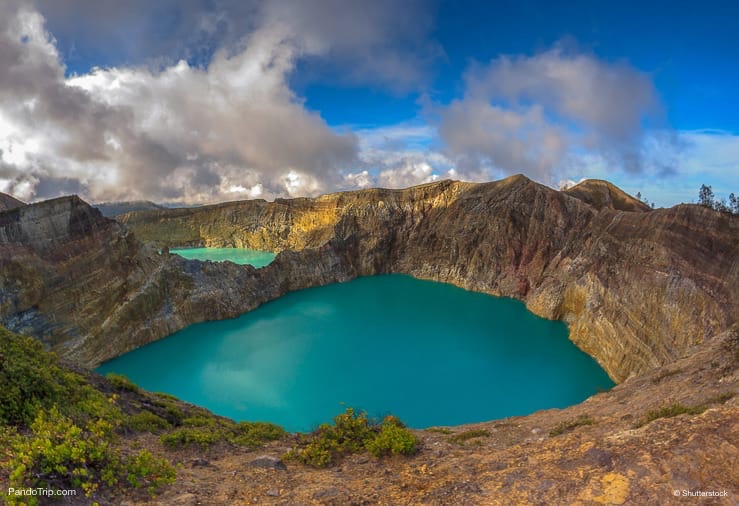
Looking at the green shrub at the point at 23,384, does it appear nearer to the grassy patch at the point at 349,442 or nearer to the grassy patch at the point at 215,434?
the grassy patch at the point at 215,434

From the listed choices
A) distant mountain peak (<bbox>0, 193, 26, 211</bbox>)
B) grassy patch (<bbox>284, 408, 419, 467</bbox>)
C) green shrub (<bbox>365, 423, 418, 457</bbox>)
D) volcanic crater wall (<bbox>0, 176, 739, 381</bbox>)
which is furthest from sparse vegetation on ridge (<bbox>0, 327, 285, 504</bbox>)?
distant mountain peak (<bbox>0, 193, 26, 211</bbox>)

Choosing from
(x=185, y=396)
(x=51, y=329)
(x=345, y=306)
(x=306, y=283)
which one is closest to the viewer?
(x=185, y=396)

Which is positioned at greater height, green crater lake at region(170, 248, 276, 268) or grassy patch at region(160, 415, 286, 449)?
green crater lake at region(170, 248, 276, 268)

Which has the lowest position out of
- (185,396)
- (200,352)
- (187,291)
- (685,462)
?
(685,462)

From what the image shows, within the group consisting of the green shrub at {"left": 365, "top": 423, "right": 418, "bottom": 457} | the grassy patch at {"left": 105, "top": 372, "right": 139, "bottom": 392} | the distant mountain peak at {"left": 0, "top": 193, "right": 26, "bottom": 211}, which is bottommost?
the green shrub at {"left": 365, "top": 423, "right": 418, "bottom": 457}

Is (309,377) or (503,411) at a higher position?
(309,377)

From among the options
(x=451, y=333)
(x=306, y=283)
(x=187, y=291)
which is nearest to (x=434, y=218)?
(x=306, y=283)

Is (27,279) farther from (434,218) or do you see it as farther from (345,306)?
(434,218)

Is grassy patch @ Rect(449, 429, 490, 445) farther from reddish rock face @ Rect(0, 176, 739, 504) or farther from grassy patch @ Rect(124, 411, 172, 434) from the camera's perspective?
grassy patch @ Rect(124, 411, 172, 434)
